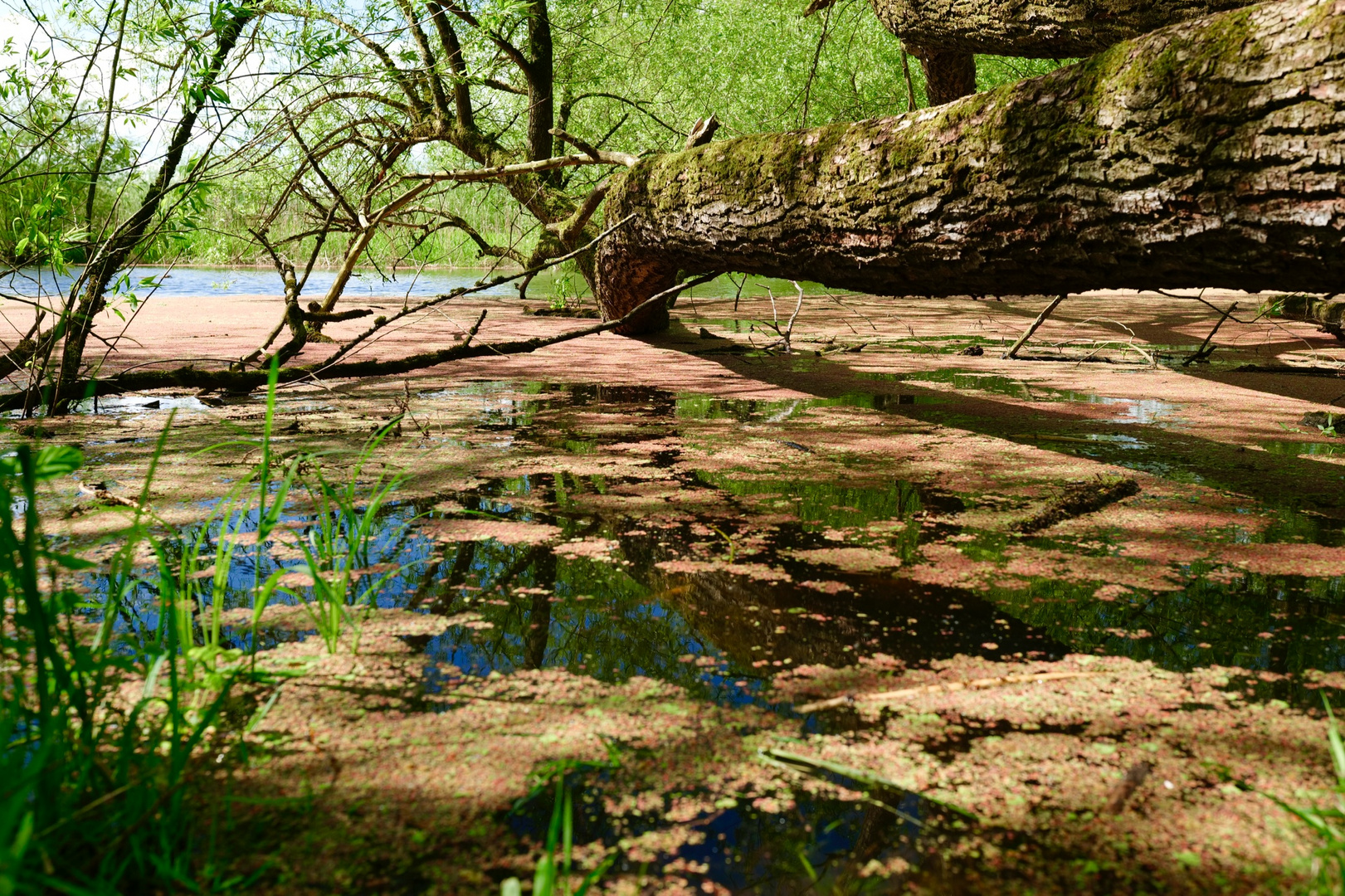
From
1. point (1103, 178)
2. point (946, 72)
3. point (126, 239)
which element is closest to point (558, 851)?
point (1103, 178)

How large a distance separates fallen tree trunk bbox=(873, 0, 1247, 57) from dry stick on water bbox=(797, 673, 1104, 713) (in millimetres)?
2751

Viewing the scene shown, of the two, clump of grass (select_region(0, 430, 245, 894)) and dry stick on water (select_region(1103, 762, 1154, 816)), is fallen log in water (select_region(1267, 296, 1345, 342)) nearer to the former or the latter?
dry stick on water (select_region(1103, 762, 1154, 816))

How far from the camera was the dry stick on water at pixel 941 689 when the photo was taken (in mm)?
1283

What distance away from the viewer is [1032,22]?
4.12m

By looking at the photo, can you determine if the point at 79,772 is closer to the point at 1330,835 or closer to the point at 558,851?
the point at 558,851

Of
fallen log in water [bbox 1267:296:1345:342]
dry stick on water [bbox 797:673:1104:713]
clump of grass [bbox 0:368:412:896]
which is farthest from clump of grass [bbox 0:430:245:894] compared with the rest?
fallen log in water [bbox 1267:296:1345:342]

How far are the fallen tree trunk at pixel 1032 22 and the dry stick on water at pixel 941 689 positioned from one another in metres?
2.75

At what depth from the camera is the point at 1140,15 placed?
3.59 meters

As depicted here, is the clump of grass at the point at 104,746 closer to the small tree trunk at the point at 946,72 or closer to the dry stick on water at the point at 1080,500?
the dry stick on water at the point at 1080,500

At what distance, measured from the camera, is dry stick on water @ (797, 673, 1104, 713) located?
1.28 m

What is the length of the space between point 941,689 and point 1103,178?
1.49 m

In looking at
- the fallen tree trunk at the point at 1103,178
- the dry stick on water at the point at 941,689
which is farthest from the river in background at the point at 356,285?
the dry stick on water at the point at 941,689

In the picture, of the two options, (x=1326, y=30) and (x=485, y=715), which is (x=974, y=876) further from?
(x=1326, y=30)

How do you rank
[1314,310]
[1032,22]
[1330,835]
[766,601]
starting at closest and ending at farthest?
[1330,835], [766,601], [1032,22], [1314,310]
